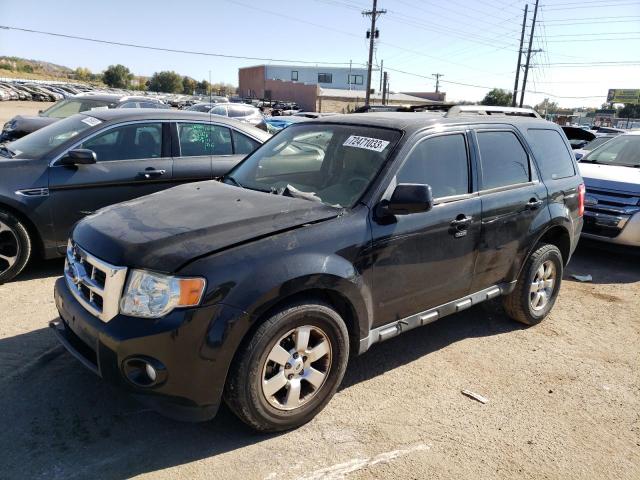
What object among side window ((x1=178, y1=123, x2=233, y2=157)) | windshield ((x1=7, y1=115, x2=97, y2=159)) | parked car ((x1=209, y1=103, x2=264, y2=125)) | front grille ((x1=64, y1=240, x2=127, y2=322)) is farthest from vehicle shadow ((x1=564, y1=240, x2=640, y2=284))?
parked car ((x1=209, y1=103, x2=264, y2=125))

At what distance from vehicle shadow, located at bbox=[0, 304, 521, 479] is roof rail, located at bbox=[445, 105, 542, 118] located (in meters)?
2.20

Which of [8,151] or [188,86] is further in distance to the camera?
[188,86]

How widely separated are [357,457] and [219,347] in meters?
1.00

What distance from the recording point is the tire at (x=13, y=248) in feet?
15.7

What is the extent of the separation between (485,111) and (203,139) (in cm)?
326

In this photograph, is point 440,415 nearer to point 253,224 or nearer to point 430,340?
point 430,340

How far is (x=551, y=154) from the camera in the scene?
4.69 m

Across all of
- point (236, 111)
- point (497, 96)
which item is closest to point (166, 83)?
point (497, 96)

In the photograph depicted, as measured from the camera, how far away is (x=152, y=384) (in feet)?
8.25

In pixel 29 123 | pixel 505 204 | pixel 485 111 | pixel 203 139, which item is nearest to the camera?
pixel 505 204

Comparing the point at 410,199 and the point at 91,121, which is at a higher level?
the point at 91,121

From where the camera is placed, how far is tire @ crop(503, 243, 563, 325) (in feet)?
14.5

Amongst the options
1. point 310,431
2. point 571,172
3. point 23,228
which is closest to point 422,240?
point 310,431

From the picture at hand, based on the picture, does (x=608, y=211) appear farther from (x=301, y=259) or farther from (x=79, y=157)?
(x=79, y=157)
